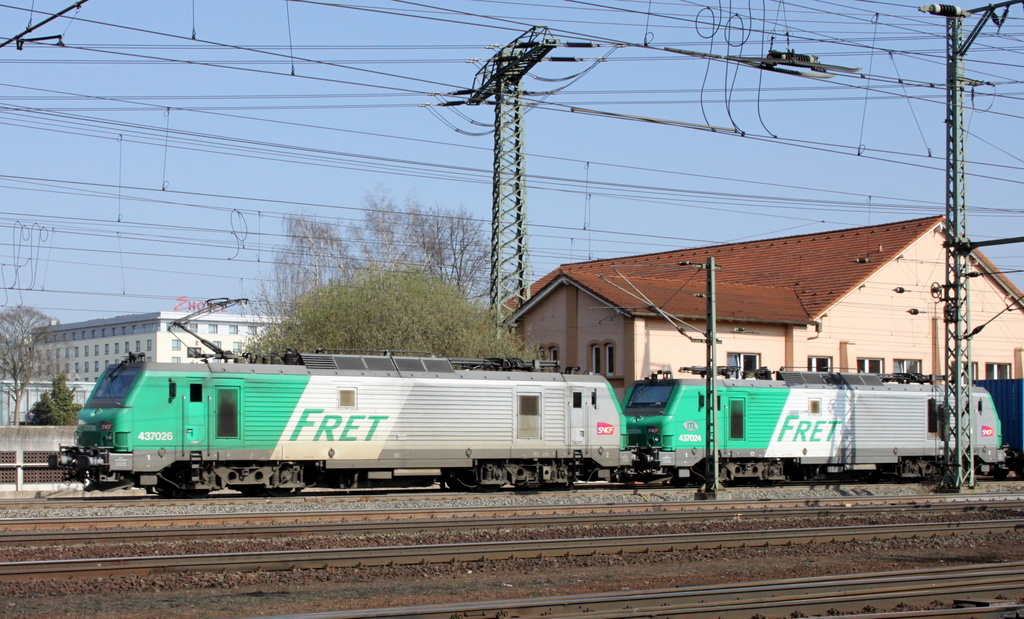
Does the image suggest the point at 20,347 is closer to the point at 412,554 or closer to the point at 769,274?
the point at 769,274

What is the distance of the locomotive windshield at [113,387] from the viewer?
20.6 metres

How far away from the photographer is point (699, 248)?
50375mm

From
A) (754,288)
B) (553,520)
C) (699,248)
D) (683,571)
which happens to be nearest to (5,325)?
(699,248)

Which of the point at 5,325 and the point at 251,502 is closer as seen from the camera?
the point at 251,502

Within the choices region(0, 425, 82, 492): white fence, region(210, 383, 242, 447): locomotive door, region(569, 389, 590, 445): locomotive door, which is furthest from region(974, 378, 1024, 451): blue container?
region(0, 425, 82, 492): white fence

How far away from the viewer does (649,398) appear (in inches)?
1085

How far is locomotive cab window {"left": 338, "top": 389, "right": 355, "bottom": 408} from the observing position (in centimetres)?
2252

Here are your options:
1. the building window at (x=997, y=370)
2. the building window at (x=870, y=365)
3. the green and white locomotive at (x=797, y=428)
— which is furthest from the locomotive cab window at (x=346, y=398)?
the building window at (x=997, y=370)

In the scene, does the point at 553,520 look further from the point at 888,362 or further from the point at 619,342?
the point at 888,362

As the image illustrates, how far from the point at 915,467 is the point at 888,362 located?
36.5 ft

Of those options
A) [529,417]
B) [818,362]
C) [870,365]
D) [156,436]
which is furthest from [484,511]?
[870,365]

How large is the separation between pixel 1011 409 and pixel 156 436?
26.4 m

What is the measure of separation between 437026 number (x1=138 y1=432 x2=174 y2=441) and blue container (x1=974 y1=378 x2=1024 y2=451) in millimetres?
25785

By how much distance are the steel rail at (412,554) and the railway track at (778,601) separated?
3.03 meters
